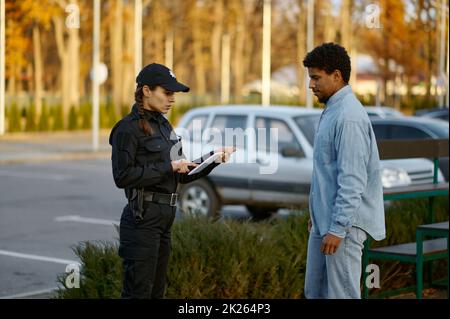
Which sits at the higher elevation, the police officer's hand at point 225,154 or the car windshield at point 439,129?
the police officer's hand at point 225,154

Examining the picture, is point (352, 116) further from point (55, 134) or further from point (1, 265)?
point (55, 134)

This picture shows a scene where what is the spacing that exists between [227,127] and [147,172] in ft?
31.6

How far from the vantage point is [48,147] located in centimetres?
3416

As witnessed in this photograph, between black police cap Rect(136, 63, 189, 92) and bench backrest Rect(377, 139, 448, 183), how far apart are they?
11.6ft

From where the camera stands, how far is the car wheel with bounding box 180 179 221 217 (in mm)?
15180

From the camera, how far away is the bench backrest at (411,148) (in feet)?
31.0

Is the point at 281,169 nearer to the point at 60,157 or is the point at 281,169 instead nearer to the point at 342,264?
the point at 342,264

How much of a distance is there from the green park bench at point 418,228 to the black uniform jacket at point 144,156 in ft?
9.71

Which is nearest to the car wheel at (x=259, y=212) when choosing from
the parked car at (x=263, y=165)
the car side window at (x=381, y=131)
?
the parked car at (x=263, y=165)

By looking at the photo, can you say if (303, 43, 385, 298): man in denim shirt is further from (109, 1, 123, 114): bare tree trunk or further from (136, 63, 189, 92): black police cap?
(109, 1, 123, 114): bare tree trunk

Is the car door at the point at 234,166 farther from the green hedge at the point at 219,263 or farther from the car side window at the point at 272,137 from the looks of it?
the green hedge at the point at 219,263

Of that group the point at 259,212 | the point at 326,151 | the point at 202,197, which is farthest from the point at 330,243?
the point at 259,212

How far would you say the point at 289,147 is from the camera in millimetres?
14711
